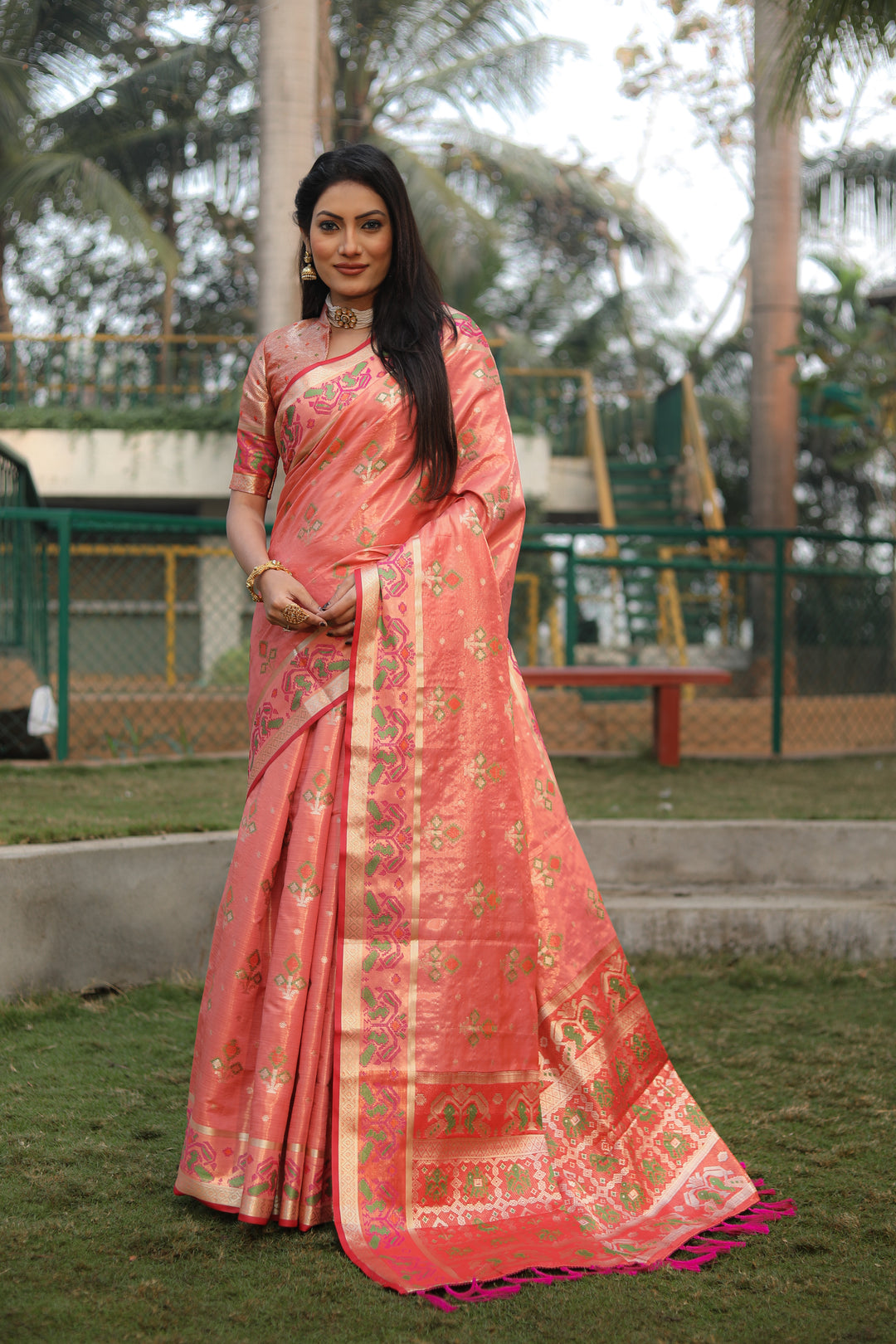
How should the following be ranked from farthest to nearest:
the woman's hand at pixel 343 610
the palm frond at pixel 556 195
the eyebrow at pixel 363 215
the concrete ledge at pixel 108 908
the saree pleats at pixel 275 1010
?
1. the palm frond at pixel 556 195
2. the concrete ledge at pixel 108 908
3. the eyebrow at pixel 363 215
4. the woman's hand at pixel 343 610
5. the saree pleats at pixel 275 1010

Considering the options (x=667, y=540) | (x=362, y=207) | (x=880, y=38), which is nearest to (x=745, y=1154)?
(x=362, y=207)

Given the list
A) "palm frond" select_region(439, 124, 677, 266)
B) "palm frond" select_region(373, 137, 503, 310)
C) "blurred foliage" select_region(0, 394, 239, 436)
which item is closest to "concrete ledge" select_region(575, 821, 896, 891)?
"blurred foliage" select_region(0, 394, 239, 436)

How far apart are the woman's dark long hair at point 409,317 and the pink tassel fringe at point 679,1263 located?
1252mm

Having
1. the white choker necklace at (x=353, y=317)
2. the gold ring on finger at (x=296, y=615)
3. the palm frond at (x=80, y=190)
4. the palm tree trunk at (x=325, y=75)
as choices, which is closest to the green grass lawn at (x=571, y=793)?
the gold ring on finger at (x=296, y=615)

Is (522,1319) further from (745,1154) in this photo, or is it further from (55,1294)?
(745,1154)

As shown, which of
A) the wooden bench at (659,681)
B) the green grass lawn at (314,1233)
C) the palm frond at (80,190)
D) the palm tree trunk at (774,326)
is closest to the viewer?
the green grass lawn at (314,1233)

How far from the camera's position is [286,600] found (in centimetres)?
207

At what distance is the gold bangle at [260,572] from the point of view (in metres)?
2.14

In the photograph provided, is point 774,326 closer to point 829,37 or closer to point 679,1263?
point 829,37

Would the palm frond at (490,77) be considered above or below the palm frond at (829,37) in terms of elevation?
above

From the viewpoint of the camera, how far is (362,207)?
2.17 m

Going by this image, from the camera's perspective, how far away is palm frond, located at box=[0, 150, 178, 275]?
44.2ft

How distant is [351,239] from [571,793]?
3516 millimetres

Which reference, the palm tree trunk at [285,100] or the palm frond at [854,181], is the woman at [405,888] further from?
the palm frond at [854,181]
